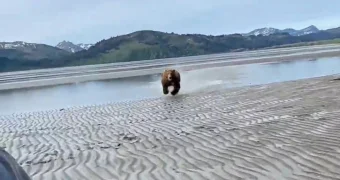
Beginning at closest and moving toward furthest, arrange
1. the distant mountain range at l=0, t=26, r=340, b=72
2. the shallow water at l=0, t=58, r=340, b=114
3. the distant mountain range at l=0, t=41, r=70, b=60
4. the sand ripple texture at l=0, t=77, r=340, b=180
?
the sand ripple texture at l=0, t=77, r=340, b=180 → the shallow water at l=0, t=58, r=340, b=114 → the distant mountain range at l=0, t=26, r=340, b=72 → the distant mountain range at l=0, t=41, r=70, b=60

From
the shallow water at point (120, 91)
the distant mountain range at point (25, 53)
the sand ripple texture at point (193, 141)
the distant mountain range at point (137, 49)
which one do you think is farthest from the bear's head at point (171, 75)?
the distant mountain range at point (25, 53)

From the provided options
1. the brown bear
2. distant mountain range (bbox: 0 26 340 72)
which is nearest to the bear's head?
the brown bear

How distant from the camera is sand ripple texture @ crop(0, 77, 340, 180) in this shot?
20.7 ft

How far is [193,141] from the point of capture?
8602 millimetres

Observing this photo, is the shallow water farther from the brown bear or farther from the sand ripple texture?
the sand ripple texture

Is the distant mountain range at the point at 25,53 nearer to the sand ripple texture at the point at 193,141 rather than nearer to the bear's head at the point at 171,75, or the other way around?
the bear's head at the point at 171,75

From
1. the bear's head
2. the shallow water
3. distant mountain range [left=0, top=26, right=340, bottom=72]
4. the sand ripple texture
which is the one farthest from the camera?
distant mountain range [left=0, top=26, right=340, bottom=72]

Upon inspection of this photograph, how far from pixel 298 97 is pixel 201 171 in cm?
901

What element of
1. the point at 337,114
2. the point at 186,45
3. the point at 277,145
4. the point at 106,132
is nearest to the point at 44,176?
the point at 277,145

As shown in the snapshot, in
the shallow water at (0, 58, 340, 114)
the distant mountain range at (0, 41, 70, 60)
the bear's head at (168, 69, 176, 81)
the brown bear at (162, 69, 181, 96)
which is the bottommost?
the distant mountain range at (0, 41, 70, 60)

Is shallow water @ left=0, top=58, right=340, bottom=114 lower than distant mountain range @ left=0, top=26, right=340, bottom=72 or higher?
higher

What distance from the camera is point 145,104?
17.3 metres

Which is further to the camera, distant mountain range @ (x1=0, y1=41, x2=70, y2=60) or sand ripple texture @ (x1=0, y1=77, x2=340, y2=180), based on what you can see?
distant mountain range @ (x1=0, y1=41, x2=70, y2=60)

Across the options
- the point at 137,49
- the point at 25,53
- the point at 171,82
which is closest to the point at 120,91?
the point at 171,82
